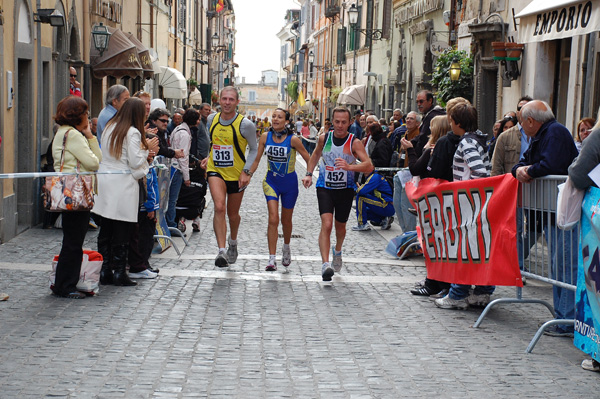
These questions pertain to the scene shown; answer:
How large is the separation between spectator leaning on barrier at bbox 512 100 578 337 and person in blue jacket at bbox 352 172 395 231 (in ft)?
21.7

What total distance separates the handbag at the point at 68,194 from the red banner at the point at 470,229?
10.1 ft

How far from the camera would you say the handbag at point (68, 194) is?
27.0ft

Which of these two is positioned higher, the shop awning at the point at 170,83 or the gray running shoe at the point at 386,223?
the shop awning at the point at 170,83

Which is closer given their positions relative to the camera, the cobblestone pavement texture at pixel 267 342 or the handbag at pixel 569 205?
the cobblestone pavement texture at pixel 267 342

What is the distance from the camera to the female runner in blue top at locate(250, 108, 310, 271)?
10219 mm

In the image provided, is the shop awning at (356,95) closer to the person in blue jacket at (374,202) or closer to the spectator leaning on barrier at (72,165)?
the person in blue jacket at (374,202)

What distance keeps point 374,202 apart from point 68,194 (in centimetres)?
730

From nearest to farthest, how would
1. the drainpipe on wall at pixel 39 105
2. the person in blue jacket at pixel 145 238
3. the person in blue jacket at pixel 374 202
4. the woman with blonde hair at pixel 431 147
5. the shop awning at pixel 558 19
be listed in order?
the woman with blonde hair at pixel 431 147 < the person in blue jacket at pixel 145 238 < the shop awning at pixel 558 19 < the drainpipe on wall at pixel 39 105 < the person in blue jacket at pixel 374 202

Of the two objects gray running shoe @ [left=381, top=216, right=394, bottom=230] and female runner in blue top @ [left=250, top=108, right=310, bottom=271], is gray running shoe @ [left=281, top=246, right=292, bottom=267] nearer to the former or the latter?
female runner in blue top @ [left=250, top=108, right=310, bottom=271]

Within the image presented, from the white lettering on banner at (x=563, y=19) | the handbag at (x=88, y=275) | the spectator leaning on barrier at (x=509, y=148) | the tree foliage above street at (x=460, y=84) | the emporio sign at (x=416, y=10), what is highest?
the emporio sign at (x=416, y=10)

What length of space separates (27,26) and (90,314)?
23.7 ft

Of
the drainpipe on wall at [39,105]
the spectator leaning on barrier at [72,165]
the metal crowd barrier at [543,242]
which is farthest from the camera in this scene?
the drainpipe on wall at [39,105]

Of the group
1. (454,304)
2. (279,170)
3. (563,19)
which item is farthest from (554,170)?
(563,19)

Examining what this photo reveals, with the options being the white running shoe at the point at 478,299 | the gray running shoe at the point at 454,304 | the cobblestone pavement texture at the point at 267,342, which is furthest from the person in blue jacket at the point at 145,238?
the white running shoe at the point at 478,299
